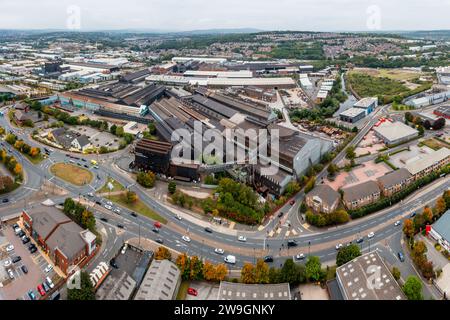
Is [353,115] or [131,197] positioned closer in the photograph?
[131,197]

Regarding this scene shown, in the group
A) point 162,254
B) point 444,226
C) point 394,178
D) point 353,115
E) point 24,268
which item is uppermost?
point 353,115

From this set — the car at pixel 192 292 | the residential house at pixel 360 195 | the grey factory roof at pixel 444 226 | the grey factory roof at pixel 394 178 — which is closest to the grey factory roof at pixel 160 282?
the car at pixel 192 292

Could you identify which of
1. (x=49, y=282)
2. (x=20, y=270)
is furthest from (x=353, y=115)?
(x=20, y=270)

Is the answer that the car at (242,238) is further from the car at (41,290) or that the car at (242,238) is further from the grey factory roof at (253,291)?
the car at (41,290)

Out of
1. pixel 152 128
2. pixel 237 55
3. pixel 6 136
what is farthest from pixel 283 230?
pixel 237 55

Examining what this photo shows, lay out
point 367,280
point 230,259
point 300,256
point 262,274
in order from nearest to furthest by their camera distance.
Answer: point 367,280 → point 262,274 → point 230,259 → point 300,256

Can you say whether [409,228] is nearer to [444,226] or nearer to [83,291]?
[444,226]

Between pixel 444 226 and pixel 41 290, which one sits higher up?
pixel 444 226
